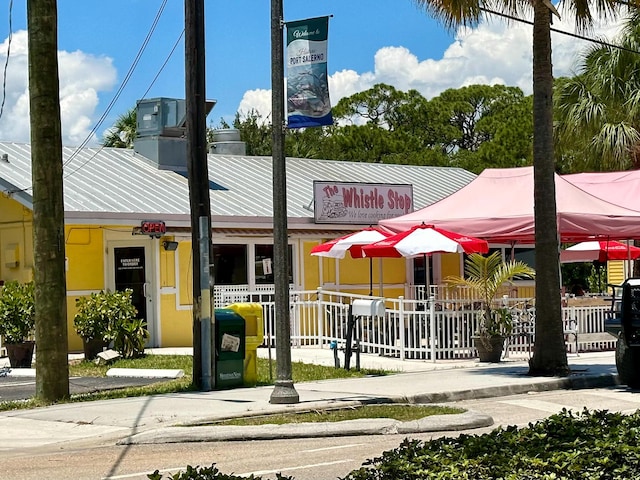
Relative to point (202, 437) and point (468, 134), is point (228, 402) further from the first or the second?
point (468, 134)

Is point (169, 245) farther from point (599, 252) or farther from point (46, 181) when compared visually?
point (599, 252)

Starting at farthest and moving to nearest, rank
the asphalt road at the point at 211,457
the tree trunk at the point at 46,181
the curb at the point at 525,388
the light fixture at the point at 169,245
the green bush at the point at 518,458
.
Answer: the light fixture at the point at 169,245 < the curb at the point at 525,388 < the tree trunk at the point at 46,181 < the asphalt road at the point at 211,457 < the green bush at the point at 518,458

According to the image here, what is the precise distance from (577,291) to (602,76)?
568cm

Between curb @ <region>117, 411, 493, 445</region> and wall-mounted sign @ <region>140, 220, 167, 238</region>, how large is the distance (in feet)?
34.4

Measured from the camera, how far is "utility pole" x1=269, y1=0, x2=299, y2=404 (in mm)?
13953

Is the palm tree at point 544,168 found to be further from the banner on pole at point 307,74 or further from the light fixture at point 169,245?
the light fixture at point 169,245

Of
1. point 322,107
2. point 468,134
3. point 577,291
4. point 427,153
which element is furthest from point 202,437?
point 468,134

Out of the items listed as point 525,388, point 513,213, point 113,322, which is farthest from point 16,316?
point 513,213

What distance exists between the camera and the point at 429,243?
20.4m

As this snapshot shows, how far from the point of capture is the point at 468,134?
226ft

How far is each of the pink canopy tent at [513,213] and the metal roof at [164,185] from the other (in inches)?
156

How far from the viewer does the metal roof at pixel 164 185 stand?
22.4 meters

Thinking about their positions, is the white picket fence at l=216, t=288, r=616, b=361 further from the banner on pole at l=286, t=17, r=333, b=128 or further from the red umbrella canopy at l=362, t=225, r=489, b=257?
the banner on pole at l=286, t=17, r=333, b=128

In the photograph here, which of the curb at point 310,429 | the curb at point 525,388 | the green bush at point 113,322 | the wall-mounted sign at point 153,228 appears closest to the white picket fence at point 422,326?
the wall-mounted sign at point 153,228
